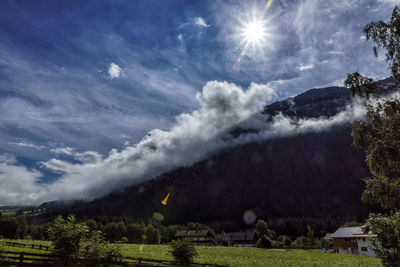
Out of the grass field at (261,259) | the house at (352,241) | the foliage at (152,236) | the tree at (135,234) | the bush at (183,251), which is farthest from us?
the foliage at (152,236)

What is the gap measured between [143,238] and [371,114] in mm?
131562

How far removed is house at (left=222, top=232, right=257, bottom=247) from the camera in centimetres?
15212

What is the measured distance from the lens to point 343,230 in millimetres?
96062

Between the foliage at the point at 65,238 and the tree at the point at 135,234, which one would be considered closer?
the foliage at the point at 65,238

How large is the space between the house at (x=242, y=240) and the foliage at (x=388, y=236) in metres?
140

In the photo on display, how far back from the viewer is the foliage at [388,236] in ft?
70.4

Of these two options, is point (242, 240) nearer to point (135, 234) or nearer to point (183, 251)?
point (135, 234)

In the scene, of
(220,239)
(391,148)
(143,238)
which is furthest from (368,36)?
(220,239)

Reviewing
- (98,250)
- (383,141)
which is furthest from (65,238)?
(383,141)

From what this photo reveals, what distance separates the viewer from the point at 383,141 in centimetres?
2022

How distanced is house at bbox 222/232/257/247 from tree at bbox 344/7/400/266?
14100 cm

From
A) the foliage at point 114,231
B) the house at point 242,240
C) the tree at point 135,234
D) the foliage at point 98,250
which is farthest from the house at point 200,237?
the foliage at point 98,250

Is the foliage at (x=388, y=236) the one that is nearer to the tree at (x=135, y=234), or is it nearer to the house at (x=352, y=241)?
the house at (x=352, y=241)

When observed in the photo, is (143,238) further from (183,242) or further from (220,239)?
(183,242)
